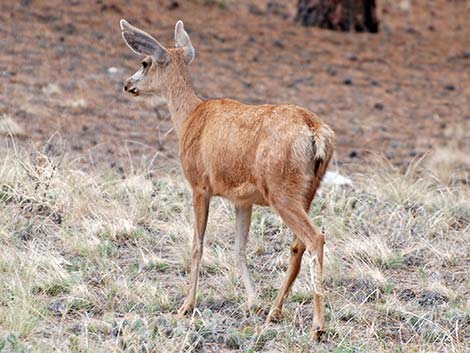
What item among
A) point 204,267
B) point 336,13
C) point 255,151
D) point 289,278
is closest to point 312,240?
point 289,278

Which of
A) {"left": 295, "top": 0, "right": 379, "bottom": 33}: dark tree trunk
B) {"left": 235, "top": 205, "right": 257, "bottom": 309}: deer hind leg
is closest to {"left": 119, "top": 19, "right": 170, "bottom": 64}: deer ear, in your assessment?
{"left": 235, "top": 205, "right": 257, "bottom": 309}: deer hind leg

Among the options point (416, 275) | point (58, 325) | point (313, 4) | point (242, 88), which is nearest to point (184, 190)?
point (416, 275)

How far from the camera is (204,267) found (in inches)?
318

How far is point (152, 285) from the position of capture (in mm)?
7527

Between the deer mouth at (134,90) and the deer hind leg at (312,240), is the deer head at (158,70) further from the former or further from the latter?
the deer hind leg at (312,240)

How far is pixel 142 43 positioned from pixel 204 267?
1.75 metres

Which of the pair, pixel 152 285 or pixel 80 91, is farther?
pixel 80 91

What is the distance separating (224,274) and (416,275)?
146cm

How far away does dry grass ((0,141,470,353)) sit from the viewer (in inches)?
260

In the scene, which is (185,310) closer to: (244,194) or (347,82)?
(244,194)

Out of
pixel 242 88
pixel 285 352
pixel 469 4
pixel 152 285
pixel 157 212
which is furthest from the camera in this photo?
pixel 469 4

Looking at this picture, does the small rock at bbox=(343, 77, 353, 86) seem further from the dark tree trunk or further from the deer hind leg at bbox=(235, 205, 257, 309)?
the deer hind leg at bbox=(235, 205, 257, 309)

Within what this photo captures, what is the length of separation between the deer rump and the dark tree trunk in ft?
33.9

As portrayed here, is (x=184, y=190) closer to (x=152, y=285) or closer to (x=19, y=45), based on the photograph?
(x=152, y=285)
